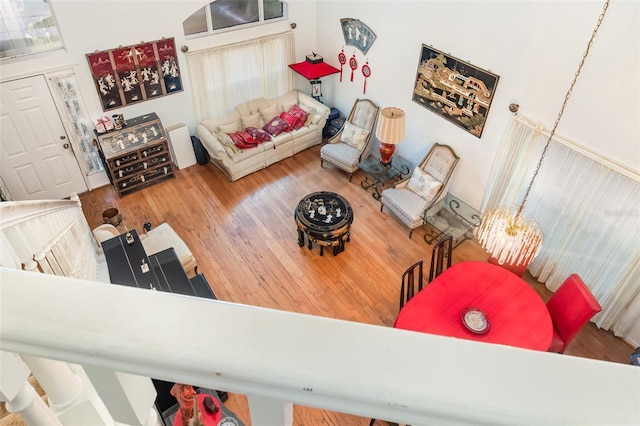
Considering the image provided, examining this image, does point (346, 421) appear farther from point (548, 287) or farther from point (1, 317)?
point (1, 317)

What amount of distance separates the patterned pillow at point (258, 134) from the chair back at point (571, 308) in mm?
4971

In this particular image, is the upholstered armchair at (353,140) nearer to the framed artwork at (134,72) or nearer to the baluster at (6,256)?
the framed artwork at (134,72)

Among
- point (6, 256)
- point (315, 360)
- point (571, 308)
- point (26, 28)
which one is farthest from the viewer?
point (26, 28)

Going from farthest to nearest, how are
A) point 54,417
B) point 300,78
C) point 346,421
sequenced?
point 300,78
point 346,421
point 54,417

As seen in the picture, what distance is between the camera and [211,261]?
5770 mm

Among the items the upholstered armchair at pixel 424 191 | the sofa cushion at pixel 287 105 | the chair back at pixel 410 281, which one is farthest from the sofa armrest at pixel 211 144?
the chair back at pixel 410 281

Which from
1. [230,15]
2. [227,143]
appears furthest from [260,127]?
[230,15]

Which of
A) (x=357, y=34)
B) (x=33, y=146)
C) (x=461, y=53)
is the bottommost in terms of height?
(x=33, y=146)

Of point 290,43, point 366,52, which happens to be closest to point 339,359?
point 366,52

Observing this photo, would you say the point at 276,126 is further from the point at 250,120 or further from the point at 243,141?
the point at 243,141

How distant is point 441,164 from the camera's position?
20.5 ft

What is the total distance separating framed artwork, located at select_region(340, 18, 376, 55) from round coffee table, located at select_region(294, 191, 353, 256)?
109 inches

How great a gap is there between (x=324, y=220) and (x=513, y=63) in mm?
2945

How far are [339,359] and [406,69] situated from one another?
6.50m
